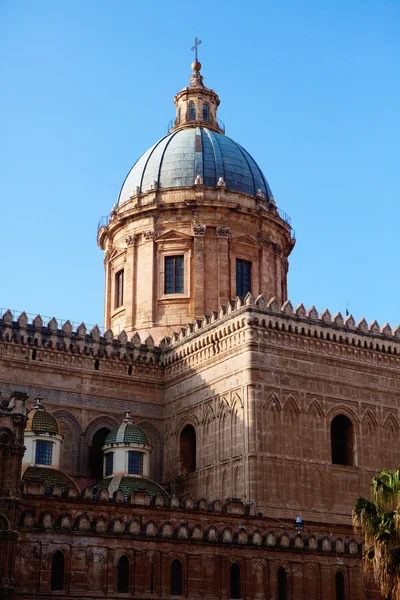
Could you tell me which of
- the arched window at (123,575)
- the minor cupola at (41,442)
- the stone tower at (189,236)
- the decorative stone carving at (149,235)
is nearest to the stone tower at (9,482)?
the arched window at (123,575)

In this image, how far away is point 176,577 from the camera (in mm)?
25016

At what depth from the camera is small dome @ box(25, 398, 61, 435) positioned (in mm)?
28922

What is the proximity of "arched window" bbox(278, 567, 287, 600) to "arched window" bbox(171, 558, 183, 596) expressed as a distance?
2846 mm

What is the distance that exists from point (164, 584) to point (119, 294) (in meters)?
16.8

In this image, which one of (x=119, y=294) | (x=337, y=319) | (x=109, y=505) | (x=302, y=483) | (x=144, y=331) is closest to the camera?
(x=109, y=505)

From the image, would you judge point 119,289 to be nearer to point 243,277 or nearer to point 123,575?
point 243,277

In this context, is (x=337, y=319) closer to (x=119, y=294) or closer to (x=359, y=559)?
(x=359, y=559)

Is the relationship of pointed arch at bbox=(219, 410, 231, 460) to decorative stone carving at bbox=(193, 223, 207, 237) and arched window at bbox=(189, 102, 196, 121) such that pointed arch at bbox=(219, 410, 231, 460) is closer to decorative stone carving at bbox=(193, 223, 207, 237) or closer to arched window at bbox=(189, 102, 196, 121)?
decorative stone carving at bbox=(193, 223, 207, 237)

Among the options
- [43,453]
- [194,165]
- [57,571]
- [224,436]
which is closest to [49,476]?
[43,453]

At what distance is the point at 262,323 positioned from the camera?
30.5 meters

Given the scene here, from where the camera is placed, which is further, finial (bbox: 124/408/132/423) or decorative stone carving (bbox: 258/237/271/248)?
decorative stone carving (bbox: 258/237/271/248)

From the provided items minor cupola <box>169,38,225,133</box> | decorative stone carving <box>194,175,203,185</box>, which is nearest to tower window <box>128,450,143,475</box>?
decorative stone carving <box>194,175,203,185</box>

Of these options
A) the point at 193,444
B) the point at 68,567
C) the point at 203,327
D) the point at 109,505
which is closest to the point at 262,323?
the point at 203,327

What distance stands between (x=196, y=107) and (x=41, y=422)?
18.2 meters
